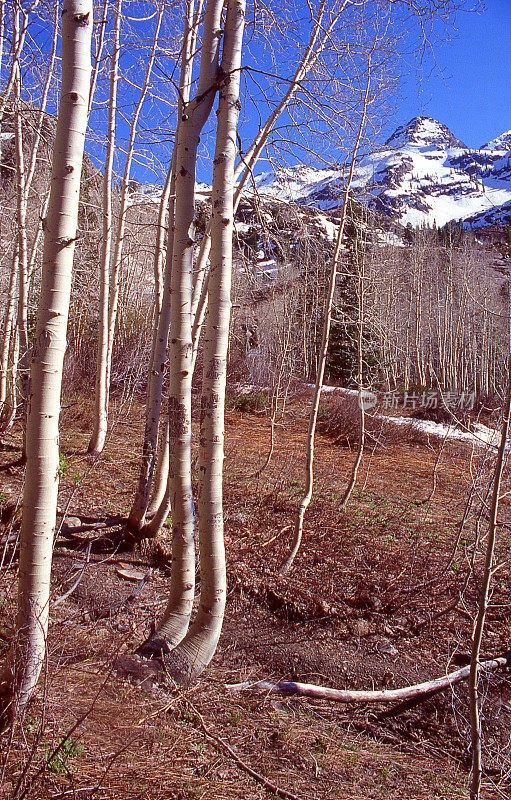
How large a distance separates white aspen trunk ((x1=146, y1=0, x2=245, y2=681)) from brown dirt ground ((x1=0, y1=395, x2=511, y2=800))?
1.52ft

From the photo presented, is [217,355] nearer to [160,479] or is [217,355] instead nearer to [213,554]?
[213,554]

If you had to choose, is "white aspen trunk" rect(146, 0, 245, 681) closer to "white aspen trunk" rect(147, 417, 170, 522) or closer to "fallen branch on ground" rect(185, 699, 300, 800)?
"fallen branch on ground" rect(185, 699, 300, 800)

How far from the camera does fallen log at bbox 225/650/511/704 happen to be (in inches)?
166

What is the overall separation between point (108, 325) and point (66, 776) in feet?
23.4

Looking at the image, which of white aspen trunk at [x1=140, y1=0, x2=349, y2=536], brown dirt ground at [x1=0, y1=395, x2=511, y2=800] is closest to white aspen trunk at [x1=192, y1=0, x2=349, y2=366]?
white aspen trunk at [x1=140, y1=0, x2=349, y2=536]

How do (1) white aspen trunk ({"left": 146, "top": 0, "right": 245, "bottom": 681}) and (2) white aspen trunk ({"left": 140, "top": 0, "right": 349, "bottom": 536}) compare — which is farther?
(2) white aspen trunk ({"left": 140, "top": 0, "right": 349, "bottom": 536})

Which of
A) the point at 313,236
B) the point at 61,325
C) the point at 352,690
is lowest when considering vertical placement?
the point at 352,690

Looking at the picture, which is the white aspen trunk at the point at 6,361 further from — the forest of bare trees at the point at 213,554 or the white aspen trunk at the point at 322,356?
the white aspen trunk at the point at 322,356

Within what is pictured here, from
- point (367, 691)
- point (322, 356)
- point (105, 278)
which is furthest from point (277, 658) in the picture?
point (105, 278)

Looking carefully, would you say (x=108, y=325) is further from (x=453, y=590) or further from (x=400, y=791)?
(x=400, y=791)

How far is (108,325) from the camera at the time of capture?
891 centimetres

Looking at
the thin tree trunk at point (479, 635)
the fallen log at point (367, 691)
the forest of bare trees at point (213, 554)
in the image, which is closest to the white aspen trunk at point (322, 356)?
the forest of bare trees at point (213, 554)

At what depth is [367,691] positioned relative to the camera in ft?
15.4

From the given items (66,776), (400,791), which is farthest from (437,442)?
(66,776)
